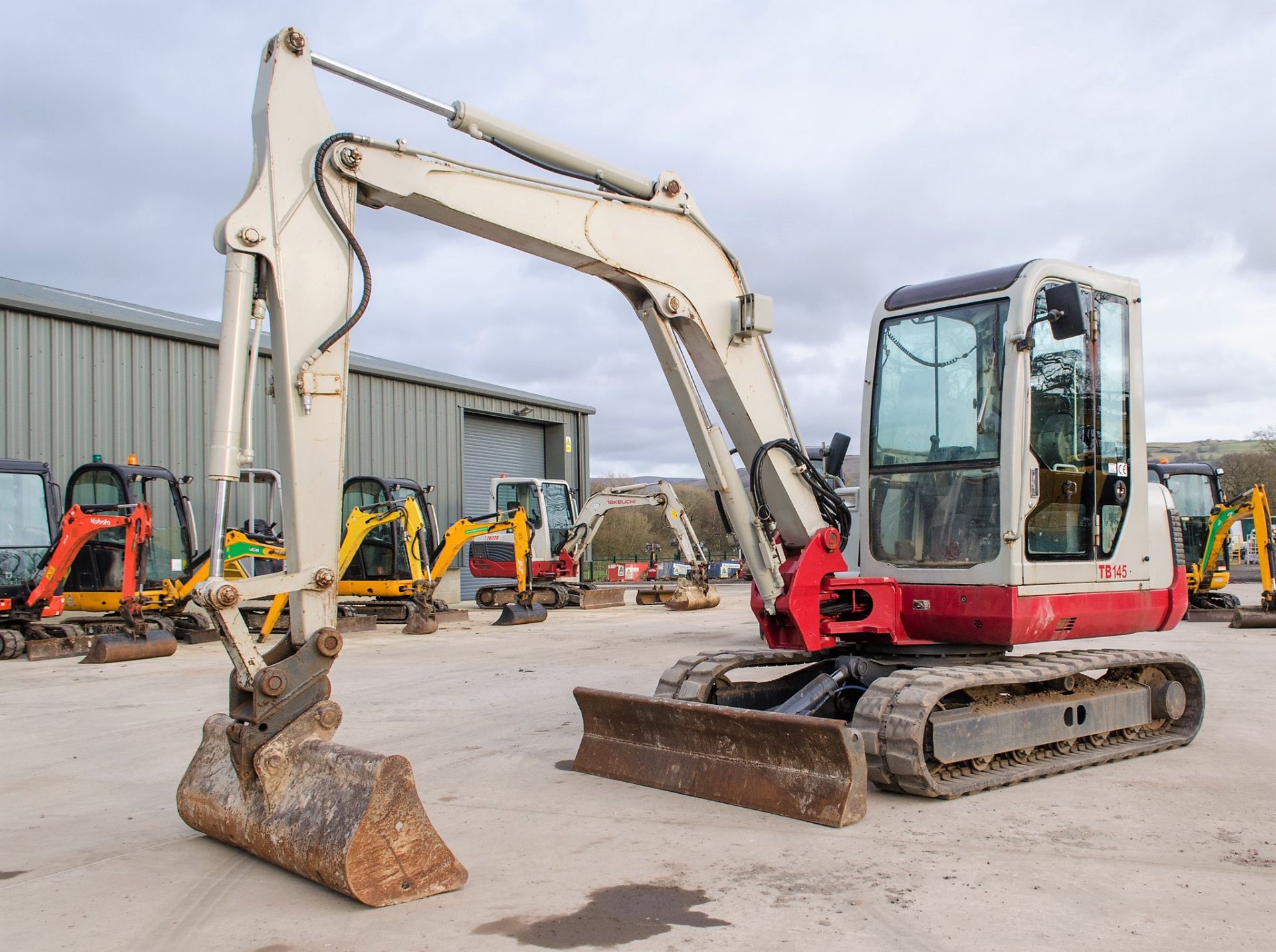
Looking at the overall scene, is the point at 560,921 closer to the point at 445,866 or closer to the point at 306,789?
the point at 445,866

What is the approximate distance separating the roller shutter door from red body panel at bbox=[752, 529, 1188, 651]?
66.5ft

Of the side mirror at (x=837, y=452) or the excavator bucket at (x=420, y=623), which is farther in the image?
the excavator bucket at (x=420, y=623)

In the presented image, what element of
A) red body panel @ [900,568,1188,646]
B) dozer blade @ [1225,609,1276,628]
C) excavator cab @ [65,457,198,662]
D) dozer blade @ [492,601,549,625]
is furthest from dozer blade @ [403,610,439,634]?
dozer blade @ [1225,609,1276,628]

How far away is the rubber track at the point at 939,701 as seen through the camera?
5461 mm

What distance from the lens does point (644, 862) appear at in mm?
4586

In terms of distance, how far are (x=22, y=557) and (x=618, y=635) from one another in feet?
26.7

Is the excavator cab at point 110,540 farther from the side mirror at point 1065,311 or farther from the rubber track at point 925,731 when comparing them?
the side mirror at point 1065,311

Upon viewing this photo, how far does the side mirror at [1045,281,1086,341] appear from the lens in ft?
19.8

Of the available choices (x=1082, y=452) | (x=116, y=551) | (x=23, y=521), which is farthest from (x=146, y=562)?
(x=1082, y=452)

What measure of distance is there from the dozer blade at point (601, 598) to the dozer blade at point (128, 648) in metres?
9.99

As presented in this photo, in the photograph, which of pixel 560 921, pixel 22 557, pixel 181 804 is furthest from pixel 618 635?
pixel 560 921

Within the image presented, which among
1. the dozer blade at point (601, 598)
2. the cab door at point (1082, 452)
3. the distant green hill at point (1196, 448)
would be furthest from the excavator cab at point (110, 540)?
the distant green hill at point (1196, 448)

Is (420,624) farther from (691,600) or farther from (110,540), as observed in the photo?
(691,600)

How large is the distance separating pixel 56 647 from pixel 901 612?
11187 millimetres
